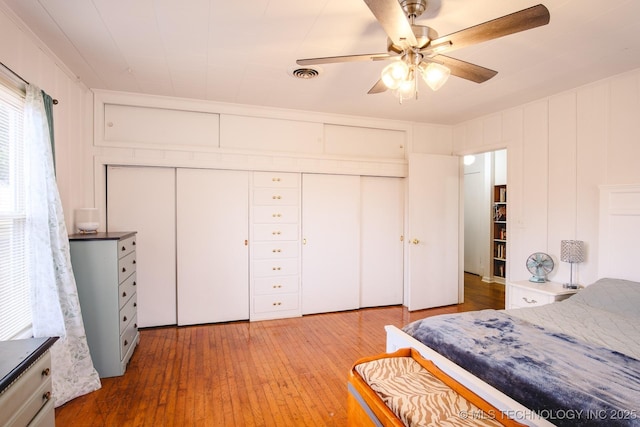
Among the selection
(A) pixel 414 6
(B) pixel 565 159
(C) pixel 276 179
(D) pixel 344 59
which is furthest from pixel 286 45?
(B) pixel 565 159

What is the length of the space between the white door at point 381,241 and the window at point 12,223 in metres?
3.35

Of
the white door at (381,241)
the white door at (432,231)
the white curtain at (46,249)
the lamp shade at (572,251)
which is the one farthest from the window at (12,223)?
the lamp shade at (572,251)

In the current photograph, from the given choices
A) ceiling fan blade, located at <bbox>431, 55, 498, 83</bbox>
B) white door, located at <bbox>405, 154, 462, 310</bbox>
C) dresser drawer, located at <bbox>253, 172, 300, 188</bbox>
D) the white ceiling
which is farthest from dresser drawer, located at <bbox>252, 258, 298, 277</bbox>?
ceiling fan blade, located at <bbox>431, 55, 498, 83</bbox>

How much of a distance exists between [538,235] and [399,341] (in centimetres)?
238

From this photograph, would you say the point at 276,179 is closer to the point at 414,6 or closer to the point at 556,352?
the point at 414,6

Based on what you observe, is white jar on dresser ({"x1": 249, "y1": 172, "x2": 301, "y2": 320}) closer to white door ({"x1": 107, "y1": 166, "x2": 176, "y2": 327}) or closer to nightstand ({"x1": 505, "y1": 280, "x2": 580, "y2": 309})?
white door ({"x1": 107, "y1": 166, "x2": 176, "y2": 327})

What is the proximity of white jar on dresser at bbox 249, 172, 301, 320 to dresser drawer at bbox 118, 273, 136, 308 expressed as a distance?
1.26 m

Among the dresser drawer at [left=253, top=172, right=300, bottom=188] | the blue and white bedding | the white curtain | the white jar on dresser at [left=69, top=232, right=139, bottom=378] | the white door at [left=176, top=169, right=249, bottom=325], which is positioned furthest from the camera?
the dresser drawer at [left=253, top=172, right=300, bottom=188]

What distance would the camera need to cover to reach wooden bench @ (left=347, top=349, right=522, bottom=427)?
1.34m

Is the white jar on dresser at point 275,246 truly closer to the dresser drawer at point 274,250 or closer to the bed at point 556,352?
the dresser drawer at point 274,250

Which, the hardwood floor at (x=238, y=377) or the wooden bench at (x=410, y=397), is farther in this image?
the hardwood floor at (x=238, y=377)

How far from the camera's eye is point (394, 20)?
1425 mm

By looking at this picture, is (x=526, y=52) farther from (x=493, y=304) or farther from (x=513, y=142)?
(x=493, y=304)

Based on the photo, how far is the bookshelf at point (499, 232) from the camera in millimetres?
5816
